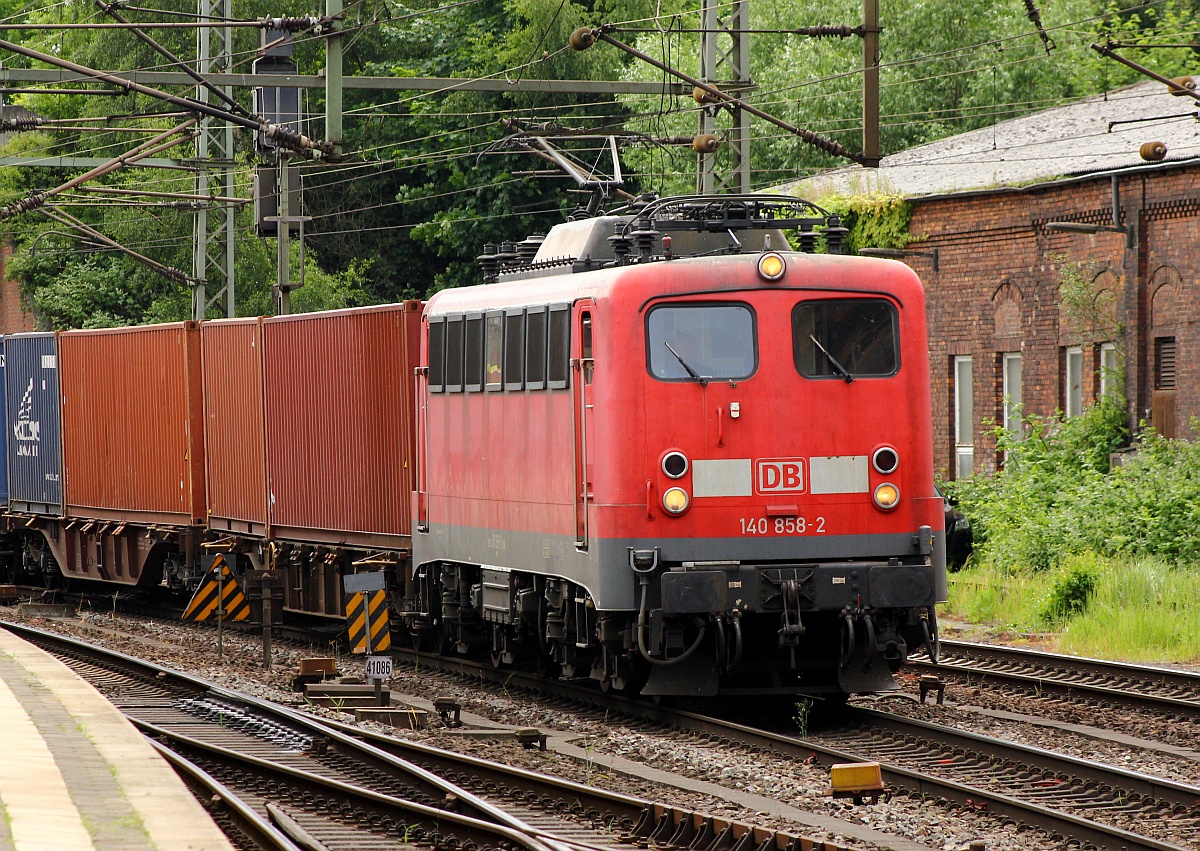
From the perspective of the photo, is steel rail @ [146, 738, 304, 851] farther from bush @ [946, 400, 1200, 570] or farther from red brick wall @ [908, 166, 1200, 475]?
red brick wall @ [908, 166, 1200, 475]

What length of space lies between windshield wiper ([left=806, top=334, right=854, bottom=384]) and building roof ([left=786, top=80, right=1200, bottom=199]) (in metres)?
12.6

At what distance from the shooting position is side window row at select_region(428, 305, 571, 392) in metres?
13.9

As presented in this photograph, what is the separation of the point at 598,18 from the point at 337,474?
3615 cm

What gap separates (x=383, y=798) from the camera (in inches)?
403

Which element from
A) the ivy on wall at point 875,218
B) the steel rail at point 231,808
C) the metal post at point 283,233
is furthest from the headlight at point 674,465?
the ivy on wall at point 875,218

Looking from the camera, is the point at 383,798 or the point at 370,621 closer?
the point at 383,798

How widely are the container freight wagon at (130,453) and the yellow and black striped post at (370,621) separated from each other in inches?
260


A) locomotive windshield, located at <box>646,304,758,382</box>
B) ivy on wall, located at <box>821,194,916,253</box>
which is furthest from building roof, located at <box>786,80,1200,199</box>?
locomotive windshield, located at <box>646,304,758,382</box>

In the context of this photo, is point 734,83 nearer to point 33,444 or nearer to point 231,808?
point 33,444

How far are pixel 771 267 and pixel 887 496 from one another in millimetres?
1756

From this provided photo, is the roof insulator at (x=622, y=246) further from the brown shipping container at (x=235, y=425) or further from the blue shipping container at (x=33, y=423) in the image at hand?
the blue shipping container at (x=33, y=423)

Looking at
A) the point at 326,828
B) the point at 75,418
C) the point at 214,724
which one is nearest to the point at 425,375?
the point at 214,724

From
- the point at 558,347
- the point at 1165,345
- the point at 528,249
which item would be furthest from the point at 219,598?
the point at 1165,345

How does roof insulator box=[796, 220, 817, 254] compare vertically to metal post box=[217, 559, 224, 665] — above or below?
above
